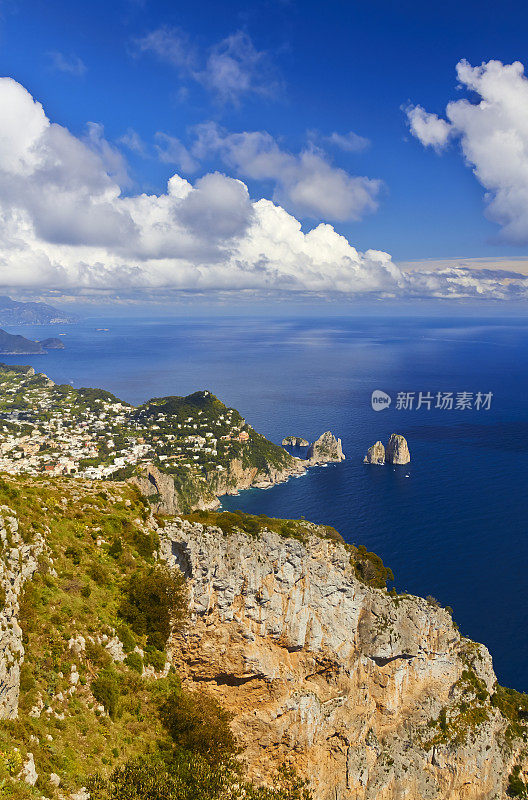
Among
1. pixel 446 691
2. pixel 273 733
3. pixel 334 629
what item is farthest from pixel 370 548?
pixel 273 733

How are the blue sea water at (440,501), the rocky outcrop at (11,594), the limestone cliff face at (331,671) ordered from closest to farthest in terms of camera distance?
the rocky outcrop at (11,594) → the limestone cliff face at (331,671) → the blue sea water at (440,501)

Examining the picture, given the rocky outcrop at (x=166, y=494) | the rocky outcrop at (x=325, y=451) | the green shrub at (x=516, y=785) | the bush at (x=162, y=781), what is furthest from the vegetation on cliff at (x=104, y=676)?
the rocky outcrop at (x=325, y=451)

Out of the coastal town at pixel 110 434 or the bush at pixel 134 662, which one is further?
the coastal town at pixel 110 434

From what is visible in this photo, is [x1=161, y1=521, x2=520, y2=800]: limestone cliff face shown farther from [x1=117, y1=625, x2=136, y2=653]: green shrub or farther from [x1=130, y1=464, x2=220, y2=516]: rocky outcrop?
[x1=130, y1=464, x2=220, y2=516]: rocky outcrop

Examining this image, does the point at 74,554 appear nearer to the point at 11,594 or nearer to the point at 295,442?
the point at 11,594

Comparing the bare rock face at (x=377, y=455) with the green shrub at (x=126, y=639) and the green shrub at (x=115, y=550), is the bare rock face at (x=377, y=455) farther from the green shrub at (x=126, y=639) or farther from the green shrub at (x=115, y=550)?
the green shrub at (x=126, y=639)

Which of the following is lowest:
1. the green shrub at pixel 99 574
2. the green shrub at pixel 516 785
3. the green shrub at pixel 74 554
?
the green shrub at pixel 516 785

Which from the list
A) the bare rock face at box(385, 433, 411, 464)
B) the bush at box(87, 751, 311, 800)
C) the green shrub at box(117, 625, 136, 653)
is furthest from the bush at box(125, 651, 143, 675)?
the bare rock face at box(385, 433, 411, 464)
